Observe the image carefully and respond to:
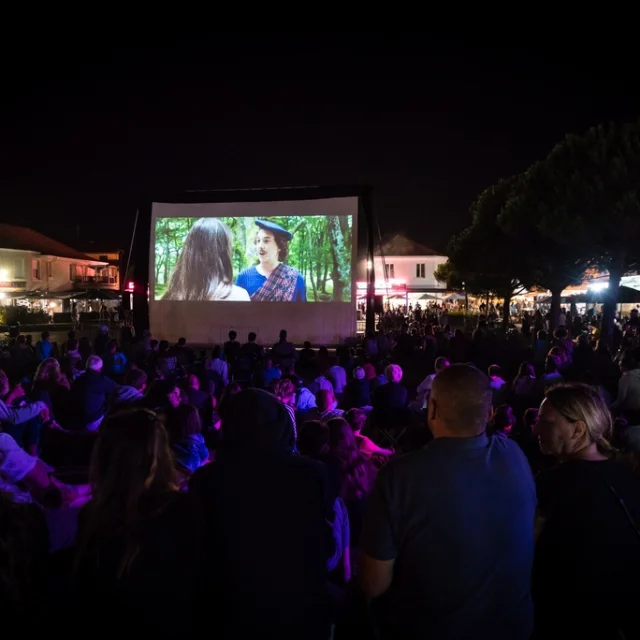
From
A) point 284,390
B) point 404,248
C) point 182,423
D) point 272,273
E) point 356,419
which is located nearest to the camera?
point 182,423

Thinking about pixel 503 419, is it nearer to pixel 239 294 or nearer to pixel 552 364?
pixel 552 364

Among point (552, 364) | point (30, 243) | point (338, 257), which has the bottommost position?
point (552, 364)

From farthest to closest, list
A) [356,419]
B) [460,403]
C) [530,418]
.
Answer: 1. [530,418]
2. [356,419]
3. [460,403]

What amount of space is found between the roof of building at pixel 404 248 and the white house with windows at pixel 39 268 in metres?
22.6

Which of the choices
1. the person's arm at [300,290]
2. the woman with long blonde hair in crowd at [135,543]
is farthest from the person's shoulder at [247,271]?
the woman with long blonde hair in crowd at [135,543]

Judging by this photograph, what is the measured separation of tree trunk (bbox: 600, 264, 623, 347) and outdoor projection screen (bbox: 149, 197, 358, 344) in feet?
23.3

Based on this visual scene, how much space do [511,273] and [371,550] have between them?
23303 millimetres

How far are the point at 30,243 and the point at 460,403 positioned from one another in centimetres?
4476

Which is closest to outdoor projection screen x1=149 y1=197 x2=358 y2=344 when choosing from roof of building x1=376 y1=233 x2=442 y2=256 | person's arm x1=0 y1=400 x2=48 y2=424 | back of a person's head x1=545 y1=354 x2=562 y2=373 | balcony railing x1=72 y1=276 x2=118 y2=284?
back of a person's head x1=545 y1=354 x2=562 y2=373

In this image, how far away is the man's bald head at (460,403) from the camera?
1868 mm

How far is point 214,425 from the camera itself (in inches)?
232

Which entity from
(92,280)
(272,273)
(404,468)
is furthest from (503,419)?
(92,280)

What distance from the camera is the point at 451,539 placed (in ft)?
5.77

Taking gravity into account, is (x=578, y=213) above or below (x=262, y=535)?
above
